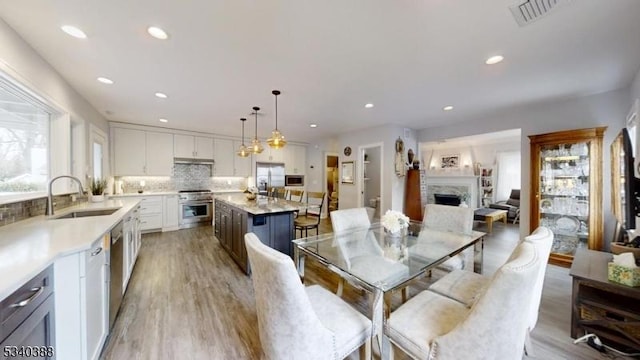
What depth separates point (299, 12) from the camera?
1595 millimetres

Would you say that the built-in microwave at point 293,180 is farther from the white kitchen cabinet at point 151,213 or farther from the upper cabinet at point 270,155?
the white kitchen cabinet at point 151,213

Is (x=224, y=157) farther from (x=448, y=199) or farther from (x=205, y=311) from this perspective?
(x=448, y=199)

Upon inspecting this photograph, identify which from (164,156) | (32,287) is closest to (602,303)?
(32,287)

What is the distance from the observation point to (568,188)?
339 centimetres

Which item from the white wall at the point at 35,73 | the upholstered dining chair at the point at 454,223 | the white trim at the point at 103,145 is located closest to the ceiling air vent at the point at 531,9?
the upholstered dining chair at the point at 454,223

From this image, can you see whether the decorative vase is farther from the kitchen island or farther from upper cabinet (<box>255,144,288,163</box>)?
upper cabinet (<box>255,144,288,163</box>)

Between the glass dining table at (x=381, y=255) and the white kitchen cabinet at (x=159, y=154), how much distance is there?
488cm

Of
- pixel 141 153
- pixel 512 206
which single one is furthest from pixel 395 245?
pixel 512 206

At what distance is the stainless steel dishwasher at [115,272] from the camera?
1809 mm

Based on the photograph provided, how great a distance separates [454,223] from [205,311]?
2830 mm

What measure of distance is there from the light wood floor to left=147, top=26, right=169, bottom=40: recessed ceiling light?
242 cm

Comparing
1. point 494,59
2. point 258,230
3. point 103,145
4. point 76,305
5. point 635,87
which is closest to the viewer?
point 76,305

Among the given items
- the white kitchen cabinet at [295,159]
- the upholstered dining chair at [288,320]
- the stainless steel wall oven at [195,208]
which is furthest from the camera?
the white kitchen cabinet at [295,159]

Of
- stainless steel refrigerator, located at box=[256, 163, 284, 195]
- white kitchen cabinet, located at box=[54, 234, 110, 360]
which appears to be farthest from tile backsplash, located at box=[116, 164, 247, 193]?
white kitchen cabinet, located at box=[54, 234, 110, 360]
